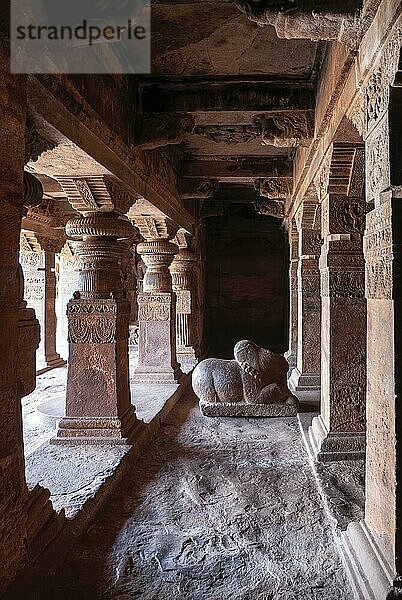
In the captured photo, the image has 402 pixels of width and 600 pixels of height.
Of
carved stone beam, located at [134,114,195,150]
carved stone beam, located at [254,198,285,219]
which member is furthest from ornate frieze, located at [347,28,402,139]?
carved stone beam, located at [254,198,285,219]

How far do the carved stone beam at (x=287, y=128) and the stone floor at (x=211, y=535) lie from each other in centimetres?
341

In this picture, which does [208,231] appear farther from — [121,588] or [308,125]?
[121,588]

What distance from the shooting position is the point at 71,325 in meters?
4.91

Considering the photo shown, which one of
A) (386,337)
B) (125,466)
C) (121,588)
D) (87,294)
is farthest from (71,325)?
(386,337)

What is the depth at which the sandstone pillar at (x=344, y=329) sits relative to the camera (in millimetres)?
4562

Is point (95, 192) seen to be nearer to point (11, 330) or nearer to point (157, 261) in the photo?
point (11, 330)

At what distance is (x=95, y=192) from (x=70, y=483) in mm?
2663

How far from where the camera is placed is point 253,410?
21.6 ft

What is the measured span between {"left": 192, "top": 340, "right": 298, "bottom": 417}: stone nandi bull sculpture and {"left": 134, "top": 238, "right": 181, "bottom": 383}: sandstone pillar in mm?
1405

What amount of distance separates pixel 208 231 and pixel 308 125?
925 centimetres

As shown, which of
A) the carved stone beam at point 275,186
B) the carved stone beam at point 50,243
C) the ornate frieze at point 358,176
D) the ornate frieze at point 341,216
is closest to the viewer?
the ornate frieze at point 358,176

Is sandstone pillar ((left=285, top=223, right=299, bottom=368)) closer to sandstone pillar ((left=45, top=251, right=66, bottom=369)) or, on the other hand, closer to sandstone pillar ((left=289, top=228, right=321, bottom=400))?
sandstone pillar ((left=289, top=228, right=321, bottom=400))

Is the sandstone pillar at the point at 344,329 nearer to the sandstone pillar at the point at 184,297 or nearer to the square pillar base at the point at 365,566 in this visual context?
the square pillar base at the point at 365,566

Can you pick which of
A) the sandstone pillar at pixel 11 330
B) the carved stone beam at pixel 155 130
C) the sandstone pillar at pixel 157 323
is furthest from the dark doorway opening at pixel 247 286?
the sandstone pillar at pixel 11 330
